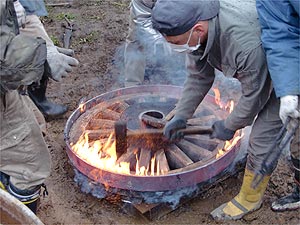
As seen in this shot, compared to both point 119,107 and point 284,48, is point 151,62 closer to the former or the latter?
point 119,107

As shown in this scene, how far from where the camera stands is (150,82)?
626 cm

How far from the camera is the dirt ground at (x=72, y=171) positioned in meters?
4.45

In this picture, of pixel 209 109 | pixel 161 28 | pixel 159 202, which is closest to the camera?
pixel 161 28

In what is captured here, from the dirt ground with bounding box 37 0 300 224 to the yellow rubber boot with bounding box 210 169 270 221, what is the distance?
0.07 m

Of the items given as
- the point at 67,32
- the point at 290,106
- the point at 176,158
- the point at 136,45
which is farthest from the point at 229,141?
the point at 67,32

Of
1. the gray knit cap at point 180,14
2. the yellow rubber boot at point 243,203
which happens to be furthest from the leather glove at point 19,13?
the yellow rubber boot at point 243,203

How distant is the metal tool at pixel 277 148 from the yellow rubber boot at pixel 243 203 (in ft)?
0.23

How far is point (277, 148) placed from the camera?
4.08 m

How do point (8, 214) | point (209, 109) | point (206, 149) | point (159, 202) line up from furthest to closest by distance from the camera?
point (209, 109), point (206, 149), point (159, 202), point (8, 214)

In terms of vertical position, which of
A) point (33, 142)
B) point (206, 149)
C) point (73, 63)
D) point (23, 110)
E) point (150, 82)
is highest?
point (73, 63)

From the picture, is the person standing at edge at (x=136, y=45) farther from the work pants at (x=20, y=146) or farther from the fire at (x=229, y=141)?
the work pants at (x=20, y=146)

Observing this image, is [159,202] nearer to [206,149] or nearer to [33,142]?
[206,149]

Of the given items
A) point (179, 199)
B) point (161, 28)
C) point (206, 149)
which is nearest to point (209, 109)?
point (206, 149)

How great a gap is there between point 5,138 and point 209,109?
Result: 2.21m
